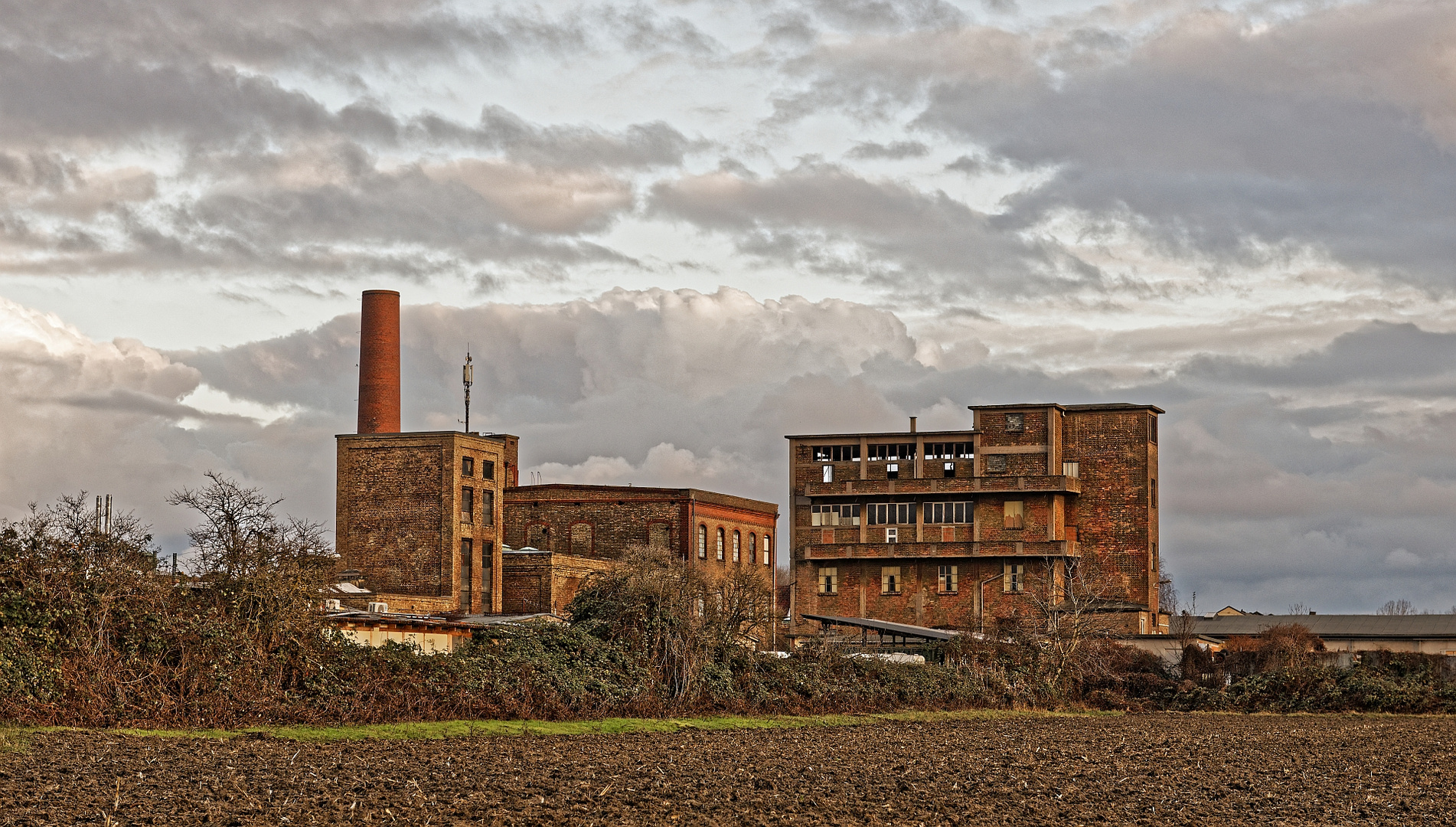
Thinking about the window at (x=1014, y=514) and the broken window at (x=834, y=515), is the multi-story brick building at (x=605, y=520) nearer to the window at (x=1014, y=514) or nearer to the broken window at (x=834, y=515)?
the broken window at (x=834, y=515)

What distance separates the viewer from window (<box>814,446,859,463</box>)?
300ft

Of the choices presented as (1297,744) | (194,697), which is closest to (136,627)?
(194,697)

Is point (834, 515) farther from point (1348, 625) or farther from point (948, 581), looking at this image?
point (1348, 625)

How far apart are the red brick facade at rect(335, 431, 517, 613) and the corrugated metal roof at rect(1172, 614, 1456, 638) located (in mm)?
39280

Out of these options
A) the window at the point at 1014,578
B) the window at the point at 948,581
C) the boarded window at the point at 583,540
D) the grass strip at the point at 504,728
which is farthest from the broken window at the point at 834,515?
the grass strip at the point at 504,728

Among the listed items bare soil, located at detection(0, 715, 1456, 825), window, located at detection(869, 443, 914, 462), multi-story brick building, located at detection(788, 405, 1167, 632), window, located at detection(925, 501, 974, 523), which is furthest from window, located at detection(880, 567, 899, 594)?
bare soil, located at detection(0, 715, 1456, 825)

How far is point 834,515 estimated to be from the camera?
299 feet

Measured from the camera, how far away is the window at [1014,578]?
285 feet

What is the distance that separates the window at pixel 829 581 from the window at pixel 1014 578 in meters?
9.02

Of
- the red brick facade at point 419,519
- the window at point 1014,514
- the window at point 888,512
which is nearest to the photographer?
the red brick facade at point 419,519

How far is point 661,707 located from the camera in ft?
145

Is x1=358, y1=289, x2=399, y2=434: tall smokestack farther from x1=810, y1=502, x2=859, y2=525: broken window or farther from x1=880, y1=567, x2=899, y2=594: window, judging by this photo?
x1=880, y1=567, x2=899, y2=594: window

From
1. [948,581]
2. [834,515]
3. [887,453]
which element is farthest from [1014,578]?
[834,515]

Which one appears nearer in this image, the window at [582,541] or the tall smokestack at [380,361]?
the tall smokestack at [380,361]
